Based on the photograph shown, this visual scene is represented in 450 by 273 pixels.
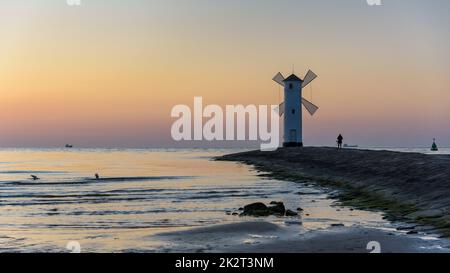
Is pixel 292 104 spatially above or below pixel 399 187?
above

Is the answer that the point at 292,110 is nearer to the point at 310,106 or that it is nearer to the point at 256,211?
the point at 310,106

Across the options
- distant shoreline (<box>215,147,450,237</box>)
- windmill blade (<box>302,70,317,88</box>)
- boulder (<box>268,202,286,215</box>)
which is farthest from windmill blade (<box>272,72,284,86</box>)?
boulder (<box>268,202,286,215</box>)

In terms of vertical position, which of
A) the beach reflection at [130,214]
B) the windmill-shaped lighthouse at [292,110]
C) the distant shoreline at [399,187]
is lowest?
the beach reflection at [130,214]

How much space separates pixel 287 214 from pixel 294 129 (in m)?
56.7

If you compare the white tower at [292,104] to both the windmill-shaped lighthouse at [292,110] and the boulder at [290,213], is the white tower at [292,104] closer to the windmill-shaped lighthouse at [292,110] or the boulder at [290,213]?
the windmill-shaped lighthouse at [292,110]

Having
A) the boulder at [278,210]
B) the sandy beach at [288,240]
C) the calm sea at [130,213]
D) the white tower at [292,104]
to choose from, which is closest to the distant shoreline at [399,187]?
the calm sea at [130,213]

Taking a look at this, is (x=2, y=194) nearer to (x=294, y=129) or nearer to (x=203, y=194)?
(x=203, y=194)

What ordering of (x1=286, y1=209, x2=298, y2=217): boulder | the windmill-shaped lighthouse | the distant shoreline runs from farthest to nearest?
the windmill-shaped lighthouse → (x1=286, y1=209, x2=298, y2=217): boulder → the distant shoreline

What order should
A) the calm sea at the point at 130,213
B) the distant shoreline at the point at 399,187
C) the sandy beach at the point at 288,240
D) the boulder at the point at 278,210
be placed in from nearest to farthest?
the sandy beach at the point at 288,240, the calm sea at the point at 130,213, the distant shoreline at the point at 399,187, the boulder at the point at 278,210

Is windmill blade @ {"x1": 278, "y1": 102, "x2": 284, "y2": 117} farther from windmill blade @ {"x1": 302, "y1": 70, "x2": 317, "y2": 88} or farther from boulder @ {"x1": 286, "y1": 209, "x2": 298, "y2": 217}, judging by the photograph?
boulder @ {"x1": 286, "y1": 209, "x2": 298, "y2": 217}

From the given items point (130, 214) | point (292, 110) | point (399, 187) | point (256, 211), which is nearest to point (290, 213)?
point (256, 211)

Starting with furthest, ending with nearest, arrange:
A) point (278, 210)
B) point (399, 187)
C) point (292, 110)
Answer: point (292, 110), point (399, 187), point (278, 210)

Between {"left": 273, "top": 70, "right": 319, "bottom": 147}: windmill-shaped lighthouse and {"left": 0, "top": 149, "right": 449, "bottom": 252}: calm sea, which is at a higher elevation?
{"left": 273, "top": 70, "right": 319, "bottom": 147}: windmill-shaped lighthouse
